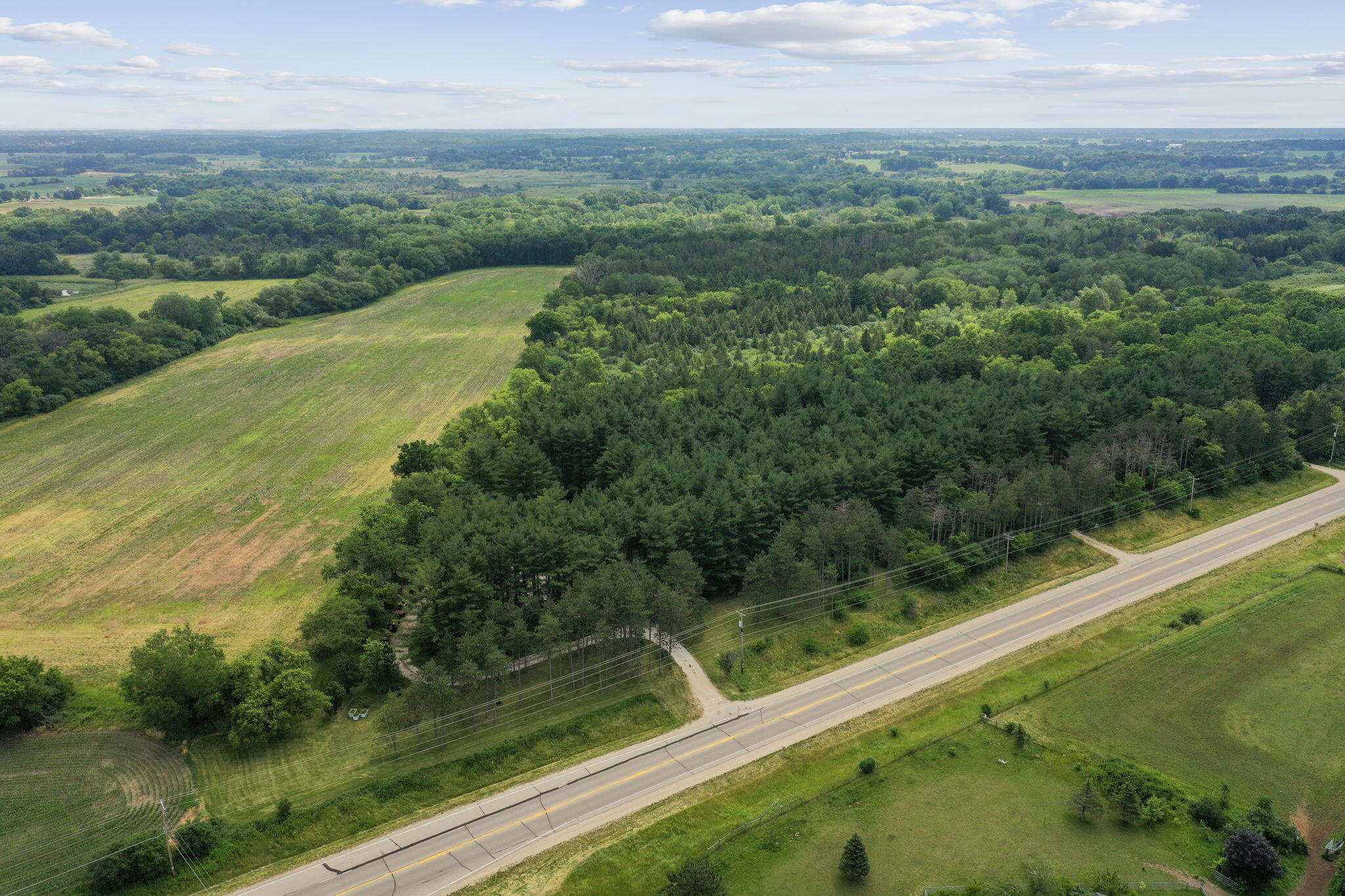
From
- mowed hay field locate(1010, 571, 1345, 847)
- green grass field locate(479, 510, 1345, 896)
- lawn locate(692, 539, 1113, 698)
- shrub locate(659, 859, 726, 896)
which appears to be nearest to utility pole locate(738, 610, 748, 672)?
lawn locate(692, 539, 1113, 698)

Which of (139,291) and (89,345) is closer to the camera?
(89,345)

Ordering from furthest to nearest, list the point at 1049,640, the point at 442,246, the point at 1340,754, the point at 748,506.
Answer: the point at 442,246, the point at 748,506, the point at 1049,640, the point at 1340,754

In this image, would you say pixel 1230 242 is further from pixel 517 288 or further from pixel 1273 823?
pixel 1273 823

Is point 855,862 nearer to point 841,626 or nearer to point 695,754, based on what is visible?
point 695,754

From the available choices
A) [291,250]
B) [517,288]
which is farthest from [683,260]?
[291,250]

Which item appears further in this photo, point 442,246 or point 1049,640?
point 442,246

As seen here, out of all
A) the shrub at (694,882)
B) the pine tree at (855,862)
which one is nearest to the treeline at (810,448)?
the shrub at (694,882)

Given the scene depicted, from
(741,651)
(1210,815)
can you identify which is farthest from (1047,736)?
(741,651)
